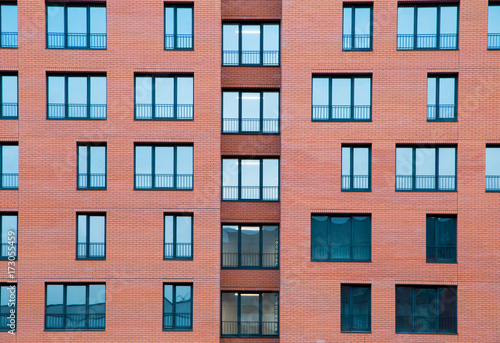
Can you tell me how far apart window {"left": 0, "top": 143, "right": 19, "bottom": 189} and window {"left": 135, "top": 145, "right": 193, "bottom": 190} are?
16.1 feet

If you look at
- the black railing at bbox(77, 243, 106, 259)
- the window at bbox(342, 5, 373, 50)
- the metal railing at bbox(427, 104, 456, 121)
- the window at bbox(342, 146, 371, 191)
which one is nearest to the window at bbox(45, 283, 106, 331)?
the black railing at bbox(77, 243, 106, 259)

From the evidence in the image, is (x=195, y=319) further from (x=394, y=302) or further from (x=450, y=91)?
(x=450, y=91)

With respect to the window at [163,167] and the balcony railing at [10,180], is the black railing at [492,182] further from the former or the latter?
the balcony railing at [10,180]

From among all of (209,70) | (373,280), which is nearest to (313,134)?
(209,70)

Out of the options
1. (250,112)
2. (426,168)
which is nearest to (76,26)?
(250,112)

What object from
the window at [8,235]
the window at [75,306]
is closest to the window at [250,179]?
the window at [75,306]

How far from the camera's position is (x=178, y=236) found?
16891mm

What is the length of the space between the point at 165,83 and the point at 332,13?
24.6ft

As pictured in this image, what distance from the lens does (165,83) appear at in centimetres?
1723

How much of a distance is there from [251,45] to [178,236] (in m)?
8.80

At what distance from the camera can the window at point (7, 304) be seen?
16469mm

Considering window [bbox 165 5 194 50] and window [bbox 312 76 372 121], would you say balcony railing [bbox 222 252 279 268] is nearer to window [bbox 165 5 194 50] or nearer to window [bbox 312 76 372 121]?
window [bbox 312 76 372 121]

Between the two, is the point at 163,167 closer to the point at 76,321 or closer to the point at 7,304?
the point at 76,321

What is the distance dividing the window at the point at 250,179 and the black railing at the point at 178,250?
8.52 ft
